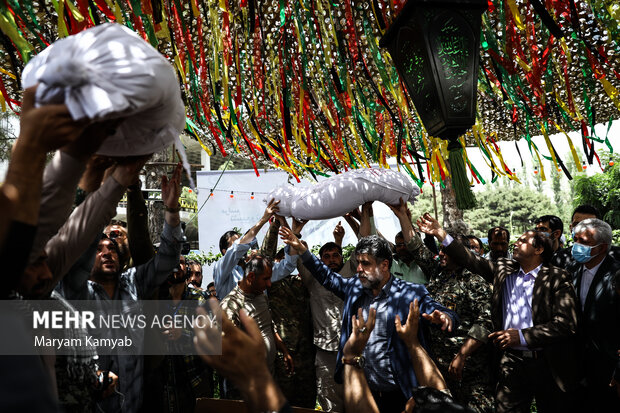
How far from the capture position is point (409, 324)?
228cm

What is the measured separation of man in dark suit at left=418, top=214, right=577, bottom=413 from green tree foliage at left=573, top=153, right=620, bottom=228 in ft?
55.0

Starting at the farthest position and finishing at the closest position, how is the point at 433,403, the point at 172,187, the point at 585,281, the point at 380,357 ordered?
the point at 585,281
the point at 380,357
the point at 172,187
the point at 433,403

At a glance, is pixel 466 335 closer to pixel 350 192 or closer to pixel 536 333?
pixel 536 333

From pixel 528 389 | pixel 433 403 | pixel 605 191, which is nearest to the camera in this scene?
pixel 433 403

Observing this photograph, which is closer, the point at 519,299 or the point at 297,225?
the point at 519,299

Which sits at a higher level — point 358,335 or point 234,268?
point 234,268

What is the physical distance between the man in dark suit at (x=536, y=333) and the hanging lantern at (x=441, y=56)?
167cm

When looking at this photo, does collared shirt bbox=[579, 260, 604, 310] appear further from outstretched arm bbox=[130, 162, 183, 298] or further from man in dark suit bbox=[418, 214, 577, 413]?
outstretched arm bbox=[130, 162, 183, 298]

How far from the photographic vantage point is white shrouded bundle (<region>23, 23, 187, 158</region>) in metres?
1.12

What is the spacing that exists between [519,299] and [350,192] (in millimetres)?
1723

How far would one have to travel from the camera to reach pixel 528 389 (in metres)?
3.94

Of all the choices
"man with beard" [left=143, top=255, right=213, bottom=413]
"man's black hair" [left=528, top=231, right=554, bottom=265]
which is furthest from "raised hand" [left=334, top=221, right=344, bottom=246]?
"man's black hair" [left=528, top=231, right=554, bottom=265]

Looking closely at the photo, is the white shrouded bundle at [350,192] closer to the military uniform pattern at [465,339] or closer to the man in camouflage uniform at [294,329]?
the man in camouflage uniform at [294,329]

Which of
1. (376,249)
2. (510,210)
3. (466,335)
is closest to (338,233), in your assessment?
(466,335)
